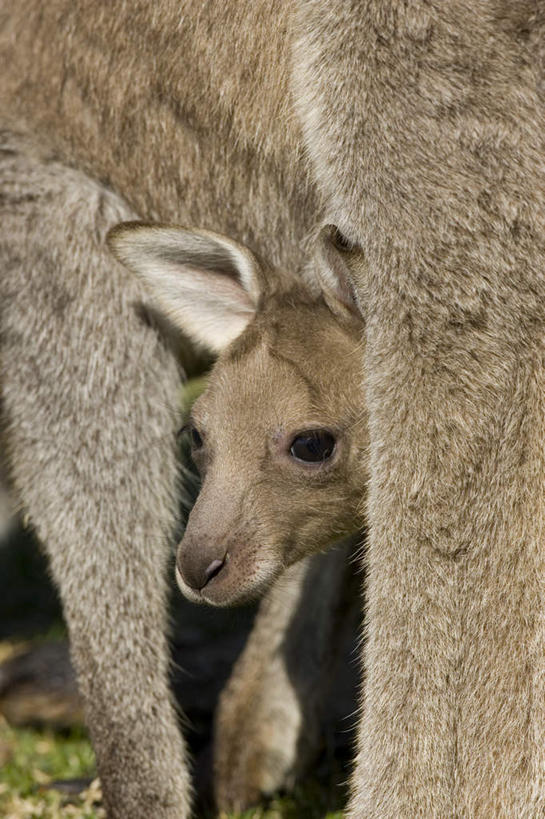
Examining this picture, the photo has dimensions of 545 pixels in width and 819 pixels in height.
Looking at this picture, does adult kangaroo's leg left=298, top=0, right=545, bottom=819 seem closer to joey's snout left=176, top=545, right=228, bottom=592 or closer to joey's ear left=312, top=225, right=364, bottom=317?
joey's ear left=312, top=225, right=364, bottom=317

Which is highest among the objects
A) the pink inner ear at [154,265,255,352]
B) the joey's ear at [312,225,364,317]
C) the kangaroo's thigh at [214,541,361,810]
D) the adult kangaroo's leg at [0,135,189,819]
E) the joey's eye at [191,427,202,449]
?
the joey's ear at [312,225,364,317]

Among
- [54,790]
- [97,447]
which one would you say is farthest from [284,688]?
[97,447]

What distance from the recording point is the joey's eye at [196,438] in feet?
10.4

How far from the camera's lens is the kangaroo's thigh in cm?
413

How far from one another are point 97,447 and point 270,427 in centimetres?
70

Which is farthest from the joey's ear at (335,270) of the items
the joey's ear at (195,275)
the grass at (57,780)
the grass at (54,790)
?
the grass at (54,790)

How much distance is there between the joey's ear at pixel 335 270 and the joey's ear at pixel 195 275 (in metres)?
0.21

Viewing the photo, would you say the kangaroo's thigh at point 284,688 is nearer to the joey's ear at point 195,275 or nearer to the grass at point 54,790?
the grass at point 54,790

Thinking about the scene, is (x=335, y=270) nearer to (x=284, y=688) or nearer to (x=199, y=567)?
(x=199, y=567)

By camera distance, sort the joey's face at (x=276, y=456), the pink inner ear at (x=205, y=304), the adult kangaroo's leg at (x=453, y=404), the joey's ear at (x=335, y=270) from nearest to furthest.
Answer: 1. the adult kangaroo's leg at (x=453, y=404)
2. the joey's ear at (x=335, y=270)
3. the joey's face at (x=276, y=456)
4. the pink inner ear at (x=205, y=304)

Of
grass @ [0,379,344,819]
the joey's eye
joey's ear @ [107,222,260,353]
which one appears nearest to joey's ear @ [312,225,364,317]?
joey's ear @ [107,222,260,353]

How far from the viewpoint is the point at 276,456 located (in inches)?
119

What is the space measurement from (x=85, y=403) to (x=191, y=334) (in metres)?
0.35

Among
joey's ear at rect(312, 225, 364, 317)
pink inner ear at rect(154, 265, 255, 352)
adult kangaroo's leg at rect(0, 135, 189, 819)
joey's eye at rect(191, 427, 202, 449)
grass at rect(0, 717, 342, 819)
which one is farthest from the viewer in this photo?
grass at rect(0, 717, 342, 819)
